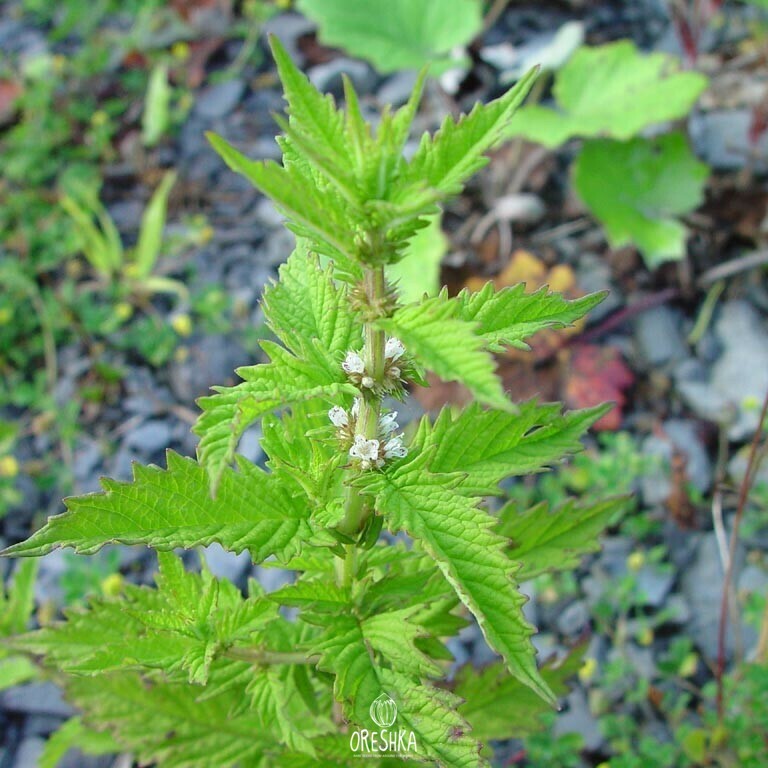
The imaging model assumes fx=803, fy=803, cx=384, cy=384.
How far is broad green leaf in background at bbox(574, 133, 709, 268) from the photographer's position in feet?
9.12

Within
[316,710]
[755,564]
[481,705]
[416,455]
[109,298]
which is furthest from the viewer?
[109,298]

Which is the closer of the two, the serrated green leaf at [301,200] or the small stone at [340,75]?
the serrated green leaf at [301,200]

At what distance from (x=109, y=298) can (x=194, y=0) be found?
163 cm

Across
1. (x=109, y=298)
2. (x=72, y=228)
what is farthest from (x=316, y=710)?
(x=72, y=228)

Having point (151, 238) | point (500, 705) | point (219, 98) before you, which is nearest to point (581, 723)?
point (500, 705)

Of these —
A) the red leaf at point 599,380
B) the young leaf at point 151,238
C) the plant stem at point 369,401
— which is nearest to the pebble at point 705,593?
the red leaf at point 599,380

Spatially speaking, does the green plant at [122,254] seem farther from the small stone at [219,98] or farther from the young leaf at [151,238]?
the small stone at [219,98]

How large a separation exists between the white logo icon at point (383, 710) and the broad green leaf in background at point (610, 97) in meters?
2.12

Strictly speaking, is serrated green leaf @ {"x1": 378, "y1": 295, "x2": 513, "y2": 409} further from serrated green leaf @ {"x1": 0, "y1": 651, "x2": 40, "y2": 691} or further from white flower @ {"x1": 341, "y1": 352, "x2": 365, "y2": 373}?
serrated green leaf @ {"x1": 0, "y1": 651, "x2": 40, "y2": 691}

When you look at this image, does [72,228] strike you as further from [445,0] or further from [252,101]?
[445,0]

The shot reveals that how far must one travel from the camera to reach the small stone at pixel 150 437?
2689 mm

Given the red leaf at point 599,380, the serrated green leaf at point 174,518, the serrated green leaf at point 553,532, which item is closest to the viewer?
the serrated green leaf at point 174,518

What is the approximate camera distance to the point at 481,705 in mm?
1549

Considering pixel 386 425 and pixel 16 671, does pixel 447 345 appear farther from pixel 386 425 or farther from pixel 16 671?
pixel 16 671
